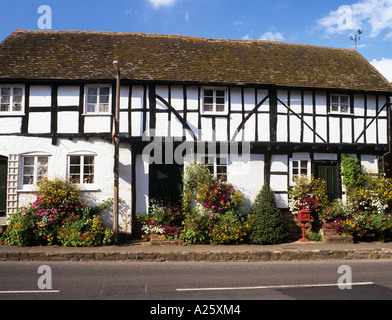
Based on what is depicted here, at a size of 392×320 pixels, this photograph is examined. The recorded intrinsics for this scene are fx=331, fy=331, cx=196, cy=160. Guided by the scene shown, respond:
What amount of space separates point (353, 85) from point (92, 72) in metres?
10.2

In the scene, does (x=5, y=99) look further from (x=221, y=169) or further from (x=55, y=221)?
(x=221, y=169)

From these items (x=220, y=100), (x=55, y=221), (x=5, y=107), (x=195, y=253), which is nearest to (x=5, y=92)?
(x=5, y=107)

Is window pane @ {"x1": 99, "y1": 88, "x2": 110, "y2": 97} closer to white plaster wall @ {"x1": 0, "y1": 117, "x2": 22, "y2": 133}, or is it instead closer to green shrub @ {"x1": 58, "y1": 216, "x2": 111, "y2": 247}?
white plaster wall @ {"x1": 0, "y1": 117, "x2": 22, "y2": 133}

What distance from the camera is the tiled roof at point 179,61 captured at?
12.3m

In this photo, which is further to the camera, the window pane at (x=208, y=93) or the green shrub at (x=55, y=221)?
the window pane at (x=208, y=93)

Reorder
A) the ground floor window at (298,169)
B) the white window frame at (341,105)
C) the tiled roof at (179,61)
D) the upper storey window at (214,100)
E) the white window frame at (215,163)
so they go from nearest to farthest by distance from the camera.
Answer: the tiled roof at (179,61), the white window frame at (215,163), the upper storey window at (214,100), the ground floor window at (298,169), the white window frame at (341,105)

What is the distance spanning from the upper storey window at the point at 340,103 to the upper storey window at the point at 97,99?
8816 millimetres

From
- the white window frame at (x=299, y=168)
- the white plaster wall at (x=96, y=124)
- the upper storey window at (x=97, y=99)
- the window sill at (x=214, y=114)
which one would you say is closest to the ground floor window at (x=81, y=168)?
the white plaster wall at (x=96, y=124)

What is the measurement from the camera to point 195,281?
6.77m

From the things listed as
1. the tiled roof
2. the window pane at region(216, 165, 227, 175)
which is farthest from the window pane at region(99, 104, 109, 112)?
the window pane at region(216, 165, 227, 175)

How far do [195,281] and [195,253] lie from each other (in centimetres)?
253

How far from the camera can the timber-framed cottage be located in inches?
467

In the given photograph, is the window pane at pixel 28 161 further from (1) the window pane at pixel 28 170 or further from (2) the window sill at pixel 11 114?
(2) the window sill at pixel 11 114
